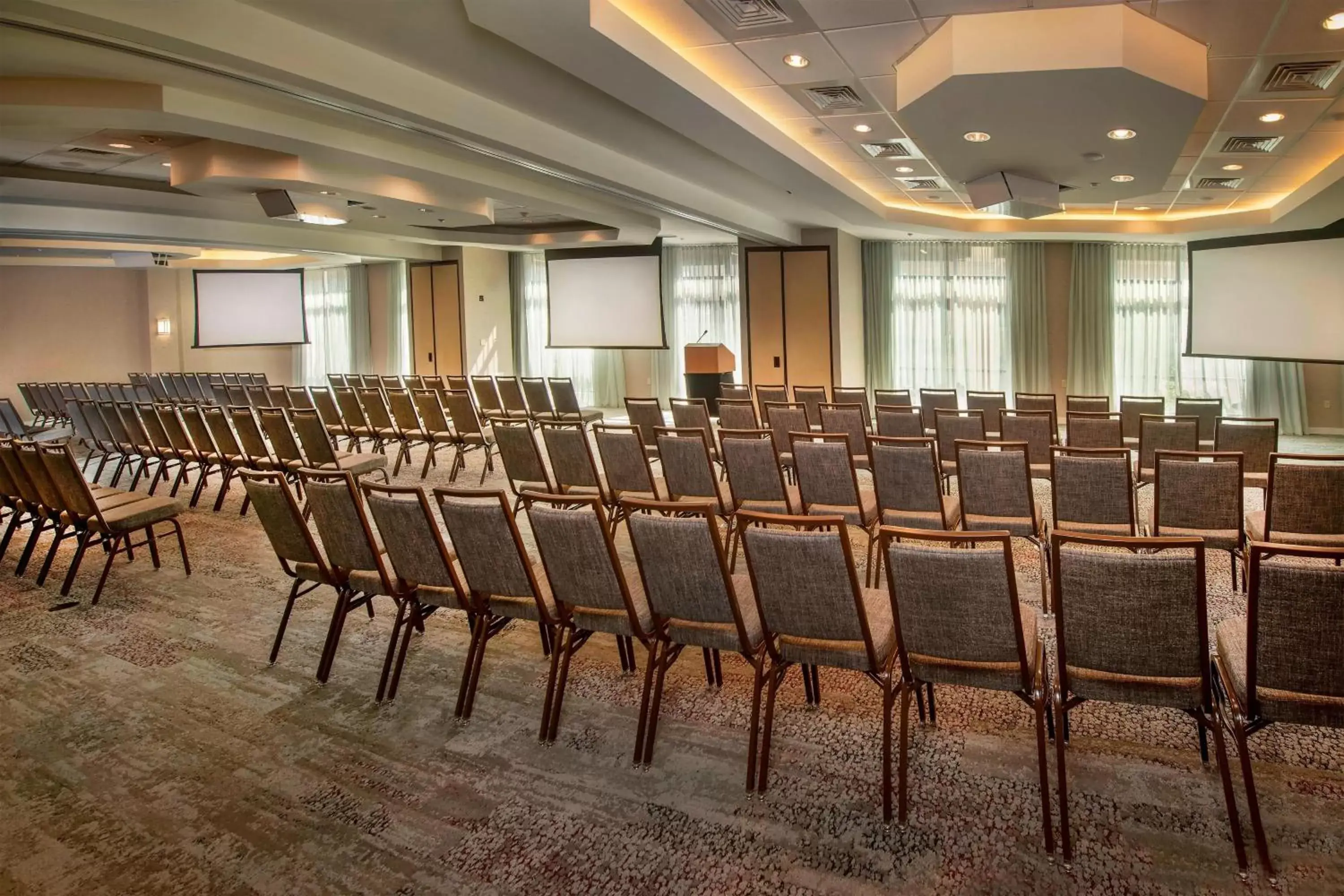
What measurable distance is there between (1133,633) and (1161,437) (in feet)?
12.9

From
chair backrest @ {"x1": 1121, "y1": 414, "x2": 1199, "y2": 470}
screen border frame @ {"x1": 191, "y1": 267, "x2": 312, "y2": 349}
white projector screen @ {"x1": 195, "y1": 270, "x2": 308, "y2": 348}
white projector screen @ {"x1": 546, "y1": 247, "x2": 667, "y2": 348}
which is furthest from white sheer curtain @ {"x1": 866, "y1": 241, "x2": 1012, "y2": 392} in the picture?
white projector screen @ {"x1": 195, "y1": 270, "x2": 308, "y2": 348}

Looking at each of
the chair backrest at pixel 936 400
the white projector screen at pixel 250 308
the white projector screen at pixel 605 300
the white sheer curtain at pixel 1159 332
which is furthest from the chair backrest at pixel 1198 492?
the white projector screen at pixel 250 308

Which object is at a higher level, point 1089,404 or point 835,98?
point 835,98

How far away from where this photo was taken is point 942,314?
14.0 meters

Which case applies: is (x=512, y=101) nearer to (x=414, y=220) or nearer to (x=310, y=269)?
(x=414, y=220)

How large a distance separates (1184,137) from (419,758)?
624 centimetres

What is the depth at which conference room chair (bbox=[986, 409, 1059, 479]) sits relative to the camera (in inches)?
234

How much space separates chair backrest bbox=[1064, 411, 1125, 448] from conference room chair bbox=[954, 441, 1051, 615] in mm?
1480

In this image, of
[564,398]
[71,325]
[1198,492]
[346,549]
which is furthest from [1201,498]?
[71,325]

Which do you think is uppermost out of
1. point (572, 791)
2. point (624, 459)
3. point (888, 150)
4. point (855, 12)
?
point (888, 150)

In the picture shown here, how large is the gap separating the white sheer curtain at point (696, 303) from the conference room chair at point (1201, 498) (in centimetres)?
1152

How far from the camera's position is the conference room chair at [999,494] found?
14.1 ft

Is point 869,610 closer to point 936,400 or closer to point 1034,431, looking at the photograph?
point 1034,431

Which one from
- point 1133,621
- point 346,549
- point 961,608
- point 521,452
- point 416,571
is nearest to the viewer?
point 1133,621
